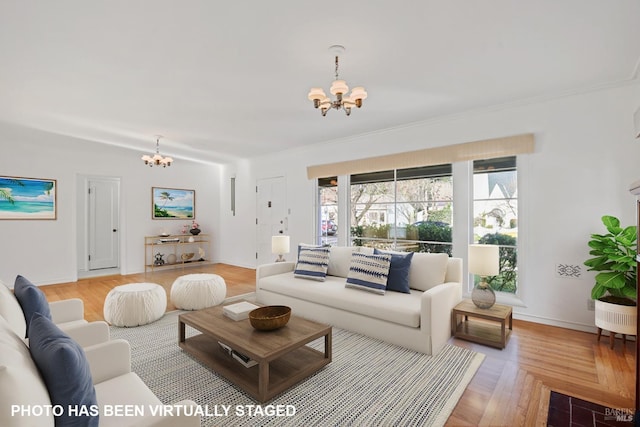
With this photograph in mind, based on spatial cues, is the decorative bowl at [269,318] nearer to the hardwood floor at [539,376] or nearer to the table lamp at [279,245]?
the hardwood floor at [539,376]

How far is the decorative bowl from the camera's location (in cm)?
229

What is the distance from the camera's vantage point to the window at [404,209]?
4.24 metres

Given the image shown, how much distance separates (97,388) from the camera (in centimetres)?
148

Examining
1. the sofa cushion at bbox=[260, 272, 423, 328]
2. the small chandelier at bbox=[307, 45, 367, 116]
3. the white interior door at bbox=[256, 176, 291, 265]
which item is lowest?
the sofa cushion at bbox=[260, 272, 423, 328]

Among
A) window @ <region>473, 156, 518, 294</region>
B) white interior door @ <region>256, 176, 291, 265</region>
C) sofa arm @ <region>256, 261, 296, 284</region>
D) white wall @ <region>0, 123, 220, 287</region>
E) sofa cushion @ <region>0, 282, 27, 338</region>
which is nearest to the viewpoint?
sofa cushion @ <region>0, 282, 27, 338</region>

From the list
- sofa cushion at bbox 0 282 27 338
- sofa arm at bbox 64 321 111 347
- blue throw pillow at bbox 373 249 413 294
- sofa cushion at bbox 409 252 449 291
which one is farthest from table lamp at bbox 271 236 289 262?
sofa cushion at bbox 0 282 27 338

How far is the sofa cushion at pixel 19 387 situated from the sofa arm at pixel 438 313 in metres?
2.39

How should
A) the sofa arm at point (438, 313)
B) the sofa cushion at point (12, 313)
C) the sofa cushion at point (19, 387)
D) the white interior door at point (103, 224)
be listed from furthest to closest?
the white interior door at point (103, 224) → the sofa arm at point (438, 313) → the sofa cushion at point (12, 313) → the sofa cushion at point (19, 387)

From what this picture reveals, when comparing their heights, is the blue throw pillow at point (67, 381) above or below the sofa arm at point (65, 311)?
above

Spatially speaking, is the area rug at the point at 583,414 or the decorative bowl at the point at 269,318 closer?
the area rug at the point at 583,414

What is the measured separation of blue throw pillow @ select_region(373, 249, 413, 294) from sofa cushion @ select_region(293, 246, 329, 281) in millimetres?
891

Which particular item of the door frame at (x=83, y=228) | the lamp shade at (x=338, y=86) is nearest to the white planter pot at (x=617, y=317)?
the lamp shade at (x=338, y=86)

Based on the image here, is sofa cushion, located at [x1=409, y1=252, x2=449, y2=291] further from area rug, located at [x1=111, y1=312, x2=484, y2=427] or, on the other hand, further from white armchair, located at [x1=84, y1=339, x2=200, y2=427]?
white armchair, located at [x1=84, y1=339, x2=200, y2=427]

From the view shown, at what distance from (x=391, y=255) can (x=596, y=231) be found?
2.06 m
